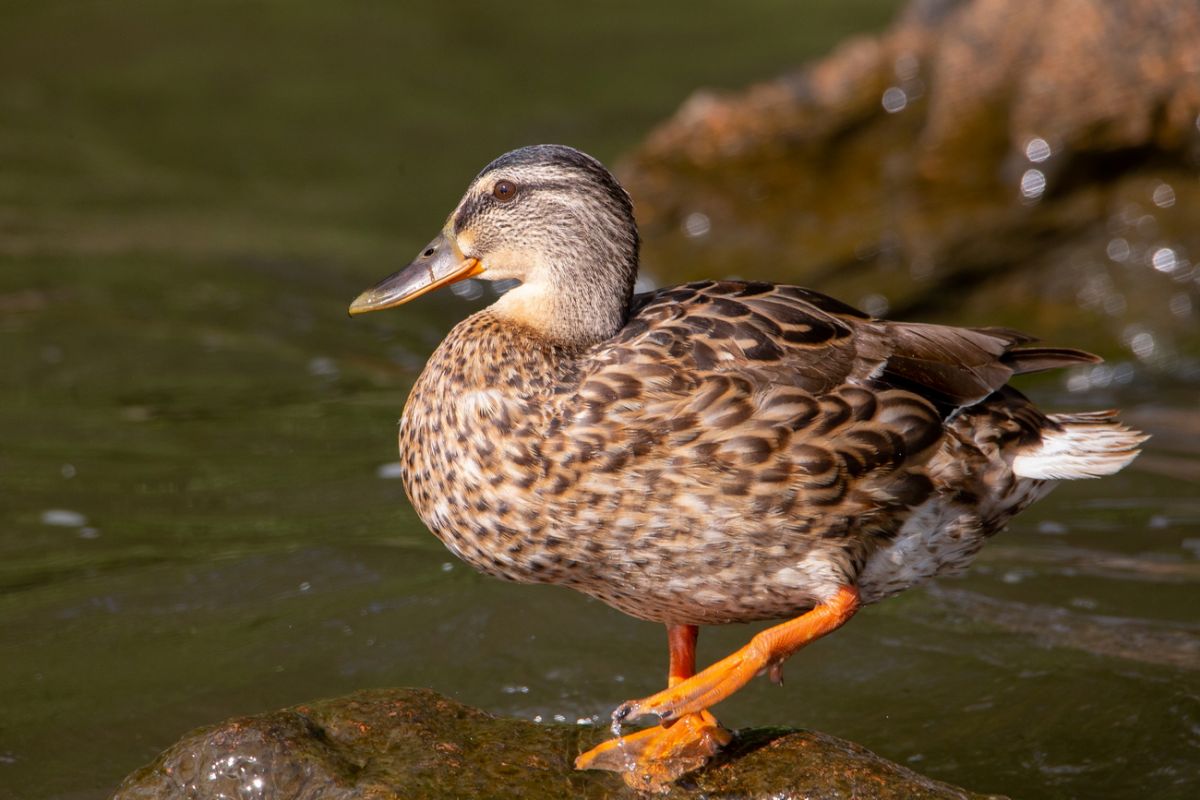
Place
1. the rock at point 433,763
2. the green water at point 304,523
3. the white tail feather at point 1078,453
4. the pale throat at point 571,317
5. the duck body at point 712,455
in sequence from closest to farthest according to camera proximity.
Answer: the rock at point 433,763 < the duck body at point 712,455 < the pale throat at point 571,317 < the white tail feather at point 1078,453 < the green water at point 304,523

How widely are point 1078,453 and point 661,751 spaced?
1590 millimetres

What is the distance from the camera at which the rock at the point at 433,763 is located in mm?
4258

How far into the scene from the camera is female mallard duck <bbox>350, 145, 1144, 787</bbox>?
4449 mm

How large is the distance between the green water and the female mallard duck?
46.5 inches

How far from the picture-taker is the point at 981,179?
937 cm

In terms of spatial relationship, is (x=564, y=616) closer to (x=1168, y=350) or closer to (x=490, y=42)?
(x=1168, y=350)

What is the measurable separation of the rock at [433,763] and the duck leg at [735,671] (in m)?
0.21

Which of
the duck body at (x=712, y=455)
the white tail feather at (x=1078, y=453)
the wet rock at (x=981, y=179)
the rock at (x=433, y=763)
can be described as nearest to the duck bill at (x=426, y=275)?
the duck body at (x=712, y=455)

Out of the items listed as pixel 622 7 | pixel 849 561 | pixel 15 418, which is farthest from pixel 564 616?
pixel 622 7

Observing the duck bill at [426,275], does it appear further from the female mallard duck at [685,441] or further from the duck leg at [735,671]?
the duck leg at [735,671]

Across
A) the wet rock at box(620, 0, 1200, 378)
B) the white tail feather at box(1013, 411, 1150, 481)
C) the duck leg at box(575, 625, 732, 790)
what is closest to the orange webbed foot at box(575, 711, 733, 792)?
the duck leg at box(575, 625, 732, 790)

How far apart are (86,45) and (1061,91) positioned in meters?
8.67

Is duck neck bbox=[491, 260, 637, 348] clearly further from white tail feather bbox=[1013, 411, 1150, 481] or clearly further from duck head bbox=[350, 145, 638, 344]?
white tail feather bbox=[1013, 411, 1150, 481]

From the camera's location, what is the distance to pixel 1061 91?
9.28 metres
